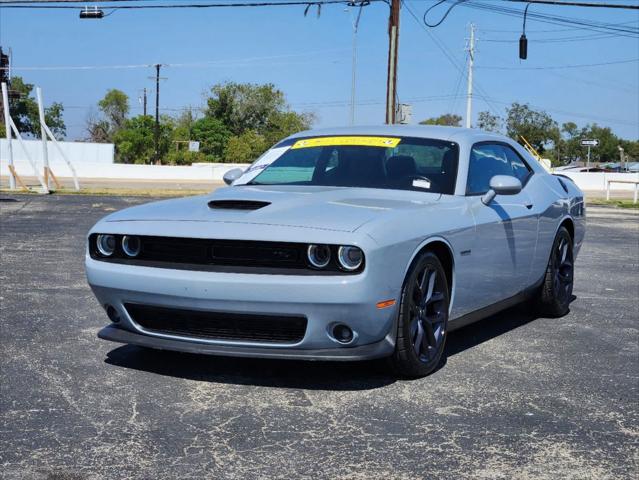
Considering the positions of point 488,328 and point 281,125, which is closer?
point 488,328

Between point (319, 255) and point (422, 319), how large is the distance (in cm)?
83

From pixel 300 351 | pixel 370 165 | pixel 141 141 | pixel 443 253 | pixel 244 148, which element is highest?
pixel 141 141

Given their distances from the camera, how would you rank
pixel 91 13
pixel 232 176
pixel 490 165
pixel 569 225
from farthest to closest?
pixel 91 13
pixel 569 225
pixel 232 176
pixel 490 165

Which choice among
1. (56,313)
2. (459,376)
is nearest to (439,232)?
(459,376)

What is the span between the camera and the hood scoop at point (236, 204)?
15.2 feet

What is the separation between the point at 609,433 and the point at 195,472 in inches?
71.9

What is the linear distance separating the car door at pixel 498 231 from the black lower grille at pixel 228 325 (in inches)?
56.2

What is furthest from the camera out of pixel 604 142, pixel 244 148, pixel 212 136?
pixel 604 142

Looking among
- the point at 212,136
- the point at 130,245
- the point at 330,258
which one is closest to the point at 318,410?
the point at 330,258

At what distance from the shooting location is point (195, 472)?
3.25m

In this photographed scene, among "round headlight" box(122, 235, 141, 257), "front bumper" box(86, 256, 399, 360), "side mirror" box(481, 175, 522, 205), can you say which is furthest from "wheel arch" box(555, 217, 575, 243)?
"round headlight" box(122, 235, 141, 257)

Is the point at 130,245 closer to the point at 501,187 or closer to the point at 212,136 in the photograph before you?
the point at 501,187

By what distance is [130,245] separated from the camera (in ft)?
15.1

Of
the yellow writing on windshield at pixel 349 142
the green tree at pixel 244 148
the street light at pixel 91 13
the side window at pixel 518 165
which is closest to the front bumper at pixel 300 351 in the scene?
the yellow writing on windshield at pixel 349 142
